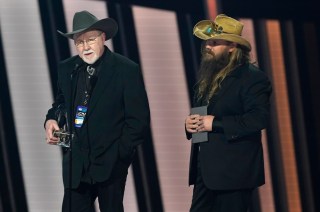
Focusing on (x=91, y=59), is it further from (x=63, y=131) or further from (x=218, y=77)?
(x=218, y=77)

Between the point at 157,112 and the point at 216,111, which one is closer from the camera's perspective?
the point at 216,111

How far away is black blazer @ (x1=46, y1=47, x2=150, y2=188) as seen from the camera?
4148 millimetres

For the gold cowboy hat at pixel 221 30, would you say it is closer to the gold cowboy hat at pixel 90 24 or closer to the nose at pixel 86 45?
the gold cowboy hat at pixel 90 24

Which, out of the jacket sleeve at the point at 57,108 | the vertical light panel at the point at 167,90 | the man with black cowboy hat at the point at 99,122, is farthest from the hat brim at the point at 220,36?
the vertical light panel at the point at 167,90

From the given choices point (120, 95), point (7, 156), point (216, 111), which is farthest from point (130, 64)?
point (7, 156)

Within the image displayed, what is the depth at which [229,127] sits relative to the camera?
4031 mm

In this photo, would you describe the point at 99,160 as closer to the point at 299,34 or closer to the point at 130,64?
the point at 130,64

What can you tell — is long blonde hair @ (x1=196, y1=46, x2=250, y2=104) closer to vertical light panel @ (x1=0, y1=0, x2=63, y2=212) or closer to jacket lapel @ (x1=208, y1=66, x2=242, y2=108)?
jacket lapel @ (x1=208, y1=66, x2=242, y2=108)

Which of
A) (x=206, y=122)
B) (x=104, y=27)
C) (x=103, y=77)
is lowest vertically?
(x=206, y=122)

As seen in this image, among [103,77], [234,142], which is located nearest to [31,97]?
[103,77]

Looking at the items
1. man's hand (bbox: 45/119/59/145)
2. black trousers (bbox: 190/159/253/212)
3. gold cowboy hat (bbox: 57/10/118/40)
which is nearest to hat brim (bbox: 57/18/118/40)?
gold cowboy hat (bbox: 57/10/118/40)

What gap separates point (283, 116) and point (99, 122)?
72.1 inches

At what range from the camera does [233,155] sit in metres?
4.09

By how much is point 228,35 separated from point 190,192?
185 centimetres
